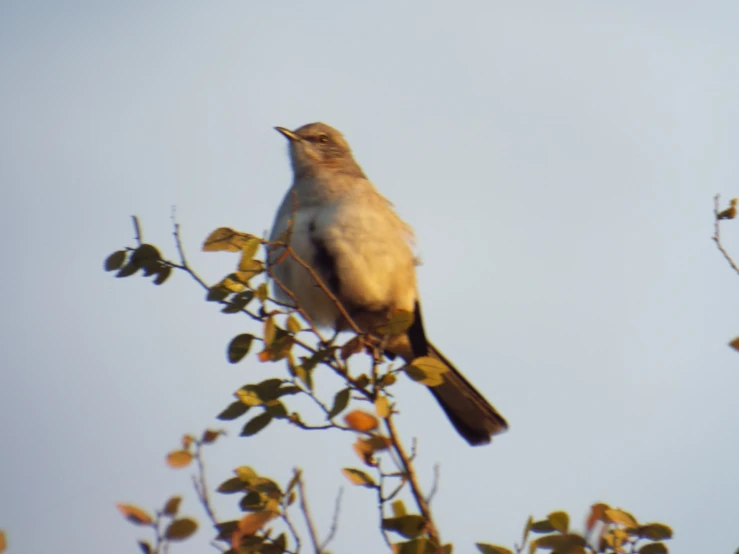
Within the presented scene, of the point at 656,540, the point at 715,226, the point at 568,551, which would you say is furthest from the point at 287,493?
the point at 715,226

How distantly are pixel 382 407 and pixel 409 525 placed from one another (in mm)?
607

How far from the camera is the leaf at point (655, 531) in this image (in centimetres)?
388

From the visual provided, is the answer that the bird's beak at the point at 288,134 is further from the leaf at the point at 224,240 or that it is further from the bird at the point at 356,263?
the leaf at the point at 224,240

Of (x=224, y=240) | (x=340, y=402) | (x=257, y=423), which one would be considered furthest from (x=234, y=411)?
(x=224, y=240)

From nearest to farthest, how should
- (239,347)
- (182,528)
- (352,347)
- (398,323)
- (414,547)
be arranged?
(182,528) < (414,547) < (239,347) < (398,323) < (352,347)

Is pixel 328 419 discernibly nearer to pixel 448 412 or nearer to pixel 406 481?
pixel 406 481

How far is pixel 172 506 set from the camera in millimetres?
3508

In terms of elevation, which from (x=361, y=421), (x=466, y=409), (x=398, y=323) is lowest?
(x=361, y=421)

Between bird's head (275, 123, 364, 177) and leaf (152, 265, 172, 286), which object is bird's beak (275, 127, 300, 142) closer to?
bird's head (275, 123, 364, 177)

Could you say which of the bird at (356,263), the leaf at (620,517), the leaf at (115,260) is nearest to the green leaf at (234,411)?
the leaf at (115,260)

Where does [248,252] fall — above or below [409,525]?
above

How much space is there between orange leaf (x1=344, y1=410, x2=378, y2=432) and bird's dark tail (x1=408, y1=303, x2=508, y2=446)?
3.31 m

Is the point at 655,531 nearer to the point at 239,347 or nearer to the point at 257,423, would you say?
the point at 257,423

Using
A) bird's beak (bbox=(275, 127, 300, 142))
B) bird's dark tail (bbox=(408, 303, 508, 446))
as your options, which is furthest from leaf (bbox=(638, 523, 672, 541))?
bird's beak (bbox=(275, 127, 300, 142))
